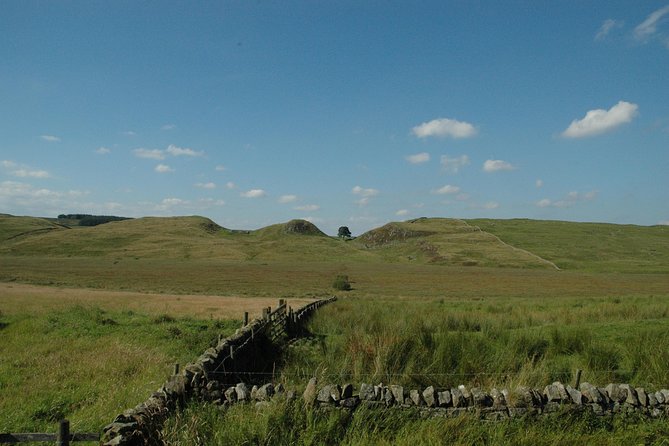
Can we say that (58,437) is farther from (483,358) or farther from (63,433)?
(483,358)

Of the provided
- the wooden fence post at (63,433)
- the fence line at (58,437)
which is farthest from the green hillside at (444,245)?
the wooden fence post at (63,433)

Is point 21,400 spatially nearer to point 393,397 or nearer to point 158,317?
point 393,397

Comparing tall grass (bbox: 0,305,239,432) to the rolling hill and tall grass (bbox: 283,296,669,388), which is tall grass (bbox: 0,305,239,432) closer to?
tall grass (bbox: 283,296,669,388)

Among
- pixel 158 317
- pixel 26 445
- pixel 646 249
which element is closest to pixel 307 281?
pixel 158 317

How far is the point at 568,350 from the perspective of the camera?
40.8ft

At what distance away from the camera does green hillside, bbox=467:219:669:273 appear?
323 feet

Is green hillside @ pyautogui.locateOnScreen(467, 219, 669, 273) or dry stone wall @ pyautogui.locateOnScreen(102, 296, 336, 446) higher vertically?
green hillside @ pyautogui.locateOnScreen(467, 219, 669, 273)

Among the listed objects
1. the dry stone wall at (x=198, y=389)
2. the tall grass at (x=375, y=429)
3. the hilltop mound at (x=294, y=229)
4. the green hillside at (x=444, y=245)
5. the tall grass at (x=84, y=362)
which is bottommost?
the tall grass at (x=84, y=362)

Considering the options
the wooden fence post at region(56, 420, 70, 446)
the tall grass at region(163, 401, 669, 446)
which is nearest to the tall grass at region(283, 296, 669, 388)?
the tall grass at region(163, 401, 669, 446)

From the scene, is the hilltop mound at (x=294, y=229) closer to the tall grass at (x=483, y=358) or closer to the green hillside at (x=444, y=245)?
the green hillside at (x=444, y=245)

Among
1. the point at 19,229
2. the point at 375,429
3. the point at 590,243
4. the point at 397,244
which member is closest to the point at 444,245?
the point at 397,244

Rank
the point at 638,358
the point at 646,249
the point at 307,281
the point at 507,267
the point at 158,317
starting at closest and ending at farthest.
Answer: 1. the point at 638,358
2. the point at 158,317
3. the point at 307,281
4. the point at 507,267
5. the point at 646,249

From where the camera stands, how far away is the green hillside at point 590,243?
98562 mm

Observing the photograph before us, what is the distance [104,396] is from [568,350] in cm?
1112
